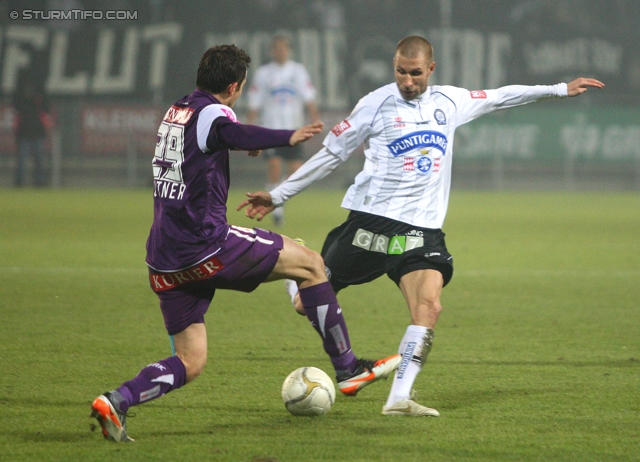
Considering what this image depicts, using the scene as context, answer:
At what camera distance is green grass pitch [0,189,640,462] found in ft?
13.8

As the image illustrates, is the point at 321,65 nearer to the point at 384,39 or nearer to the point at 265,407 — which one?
the point at 384,39

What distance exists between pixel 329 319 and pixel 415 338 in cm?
43

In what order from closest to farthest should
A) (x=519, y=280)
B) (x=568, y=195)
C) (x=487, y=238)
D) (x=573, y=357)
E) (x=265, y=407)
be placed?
(x=265, y=407)
(x=573, y=357)
(x=519, y=280)
(x=487, y=238)
(x=568, y=195)

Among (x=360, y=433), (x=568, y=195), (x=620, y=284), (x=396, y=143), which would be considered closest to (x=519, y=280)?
(x=620, y=284)

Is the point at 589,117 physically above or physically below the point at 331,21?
below

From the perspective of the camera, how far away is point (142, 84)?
2545 centimetres

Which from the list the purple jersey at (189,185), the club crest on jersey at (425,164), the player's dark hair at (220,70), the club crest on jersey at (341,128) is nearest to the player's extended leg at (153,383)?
the purple jersey at (189,185)

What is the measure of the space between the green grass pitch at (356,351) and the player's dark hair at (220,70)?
1528 mm

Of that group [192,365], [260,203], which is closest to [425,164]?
[260,203]

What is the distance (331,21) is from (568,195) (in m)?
8.11

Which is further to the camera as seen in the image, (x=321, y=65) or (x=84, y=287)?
(x=321, y=65)

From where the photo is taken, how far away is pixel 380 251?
207 inches

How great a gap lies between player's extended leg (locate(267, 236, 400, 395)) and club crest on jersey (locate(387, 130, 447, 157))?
87cm

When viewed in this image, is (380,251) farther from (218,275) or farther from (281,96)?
(281,96)
